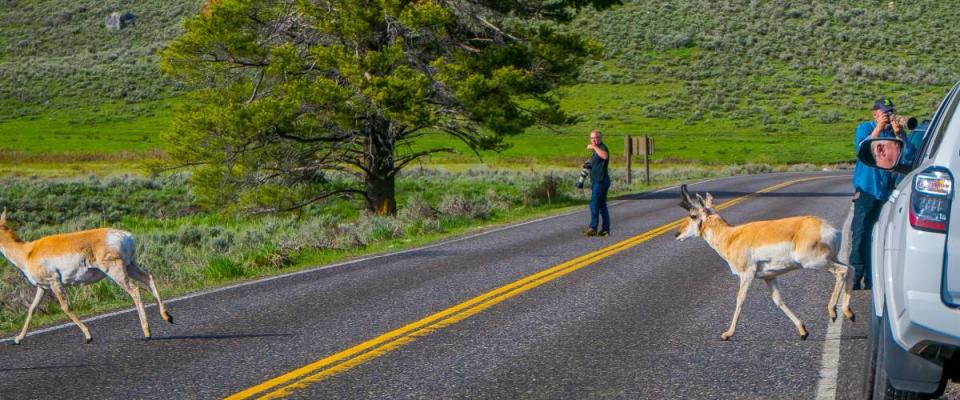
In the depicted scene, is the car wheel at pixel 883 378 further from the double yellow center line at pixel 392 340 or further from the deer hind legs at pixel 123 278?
the deer hind legs at pixel 123 278

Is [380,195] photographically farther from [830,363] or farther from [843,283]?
[830,363]

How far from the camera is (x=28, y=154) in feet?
207

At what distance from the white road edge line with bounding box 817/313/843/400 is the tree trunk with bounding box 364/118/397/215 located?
2032 centimetres

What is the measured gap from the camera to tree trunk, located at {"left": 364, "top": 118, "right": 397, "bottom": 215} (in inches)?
1172

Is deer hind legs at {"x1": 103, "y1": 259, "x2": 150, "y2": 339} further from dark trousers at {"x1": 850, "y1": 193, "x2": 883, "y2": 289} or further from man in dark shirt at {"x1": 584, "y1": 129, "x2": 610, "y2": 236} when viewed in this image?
man in dark shirt at {"x1": 584, "y1": 129, "x2": 610, "y2": 236}

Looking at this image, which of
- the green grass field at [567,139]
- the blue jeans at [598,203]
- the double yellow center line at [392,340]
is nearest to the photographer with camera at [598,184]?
the blue jeans at [598,203]

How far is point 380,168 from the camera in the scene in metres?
29.9

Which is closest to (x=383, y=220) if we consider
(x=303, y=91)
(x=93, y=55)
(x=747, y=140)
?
(x=303, y=91)

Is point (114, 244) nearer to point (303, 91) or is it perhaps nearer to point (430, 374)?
point (430, 374)

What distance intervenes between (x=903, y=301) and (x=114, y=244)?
716 cm

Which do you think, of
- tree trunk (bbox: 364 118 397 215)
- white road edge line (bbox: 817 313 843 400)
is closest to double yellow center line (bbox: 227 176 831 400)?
white road edge line (bbox: 817 313 843 400)

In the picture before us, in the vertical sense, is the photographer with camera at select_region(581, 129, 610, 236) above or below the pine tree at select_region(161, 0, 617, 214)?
below

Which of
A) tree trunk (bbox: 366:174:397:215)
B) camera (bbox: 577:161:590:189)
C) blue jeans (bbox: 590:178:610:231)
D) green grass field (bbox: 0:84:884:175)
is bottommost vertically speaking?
green grass field (bbox: 0:84:884:175)

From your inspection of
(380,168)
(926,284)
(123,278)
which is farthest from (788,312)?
(380,168)
